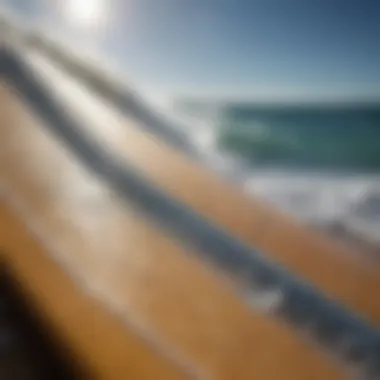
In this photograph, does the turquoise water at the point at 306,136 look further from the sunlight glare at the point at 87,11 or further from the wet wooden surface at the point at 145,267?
the sunlight glare at the point at 87,11

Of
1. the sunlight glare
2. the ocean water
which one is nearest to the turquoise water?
the ocean water

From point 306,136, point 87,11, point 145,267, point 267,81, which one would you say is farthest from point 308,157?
point 87,11

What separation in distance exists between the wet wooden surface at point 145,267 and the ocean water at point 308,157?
40 millimetres

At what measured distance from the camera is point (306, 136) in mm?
1159

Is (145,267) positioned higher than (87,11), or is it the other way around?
(87,11)

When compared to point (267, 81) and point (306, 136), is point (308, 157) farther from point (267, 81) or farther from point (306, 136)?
point (267, 81)

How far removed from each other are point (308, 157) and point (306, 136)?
4 cm

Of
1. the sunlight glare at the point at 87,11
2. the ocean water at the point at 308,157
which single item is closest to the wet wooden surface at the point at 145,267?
the ocean water at the point at 308,157

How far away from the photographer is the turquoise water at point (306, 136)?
3.77 ft

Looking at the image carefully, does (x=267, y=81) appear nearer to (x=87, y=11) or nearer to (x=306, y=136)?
(x=306, y=136)

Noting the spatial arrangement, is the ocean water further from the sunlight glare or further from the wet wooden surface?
the sunlight glare

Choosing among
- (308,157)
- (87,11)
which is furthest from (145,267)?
(87,11)

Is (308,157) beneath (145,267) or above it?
above

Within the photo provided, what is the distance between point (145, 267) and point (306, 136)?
1.21 ft
